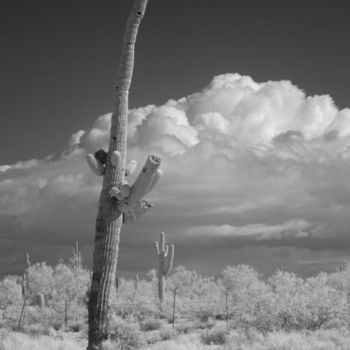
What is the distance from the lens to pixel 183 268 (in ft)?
227

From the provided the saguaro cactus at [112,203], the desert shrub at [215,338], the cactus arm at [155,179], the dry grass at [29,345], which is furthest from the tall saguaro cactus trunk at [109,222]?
the desert shrub at [215,338]

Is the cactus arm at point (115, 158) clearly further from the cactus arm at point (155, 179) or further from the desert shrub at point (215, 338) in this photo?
the desert shrub at point (215, 338)

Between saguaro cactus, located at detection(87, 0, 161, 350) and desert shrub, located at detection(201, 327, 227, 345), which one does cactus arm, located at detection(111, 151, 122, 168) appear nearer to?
saguaro cactus, located at detection(87, 0, 161, 350)

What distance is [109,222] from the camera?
45.5ft

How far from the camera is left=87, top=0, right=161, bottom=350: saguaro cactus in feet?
44.4

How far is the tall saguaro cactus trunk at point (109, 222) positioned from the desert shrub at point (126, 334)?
82.4 inches

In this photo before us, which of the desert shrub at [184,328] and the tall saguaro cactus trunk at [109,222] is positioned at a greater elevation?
the tall saguaro cactus trunk at [109,222]

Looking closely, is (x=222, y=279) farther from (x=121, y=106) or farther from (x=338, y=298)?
(x=121, y=106)

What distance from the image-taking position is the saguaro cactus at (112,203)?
44.4 feet

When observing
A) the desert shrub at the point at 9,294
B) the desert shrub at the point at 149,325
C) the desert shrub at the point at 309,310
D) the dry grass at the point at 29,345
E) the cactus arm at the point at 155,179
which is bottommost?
the dry grass at the point at 29,345

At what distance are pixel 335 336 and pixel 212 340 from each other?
458cm

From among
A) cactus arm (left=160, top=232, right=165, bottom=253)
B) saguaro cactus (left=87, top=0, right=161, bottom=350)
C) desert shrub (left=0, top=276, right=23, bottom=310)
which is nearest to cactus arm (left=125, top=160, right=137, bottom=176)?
saguaro cactus (left=87, top=0, right=161, bottom=350)

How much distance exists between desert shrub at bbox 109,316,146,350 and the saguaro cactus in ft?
7.10

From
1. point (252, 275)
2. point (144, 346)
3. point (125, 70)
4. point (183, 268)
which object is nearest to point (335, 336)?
point (144, 346)
